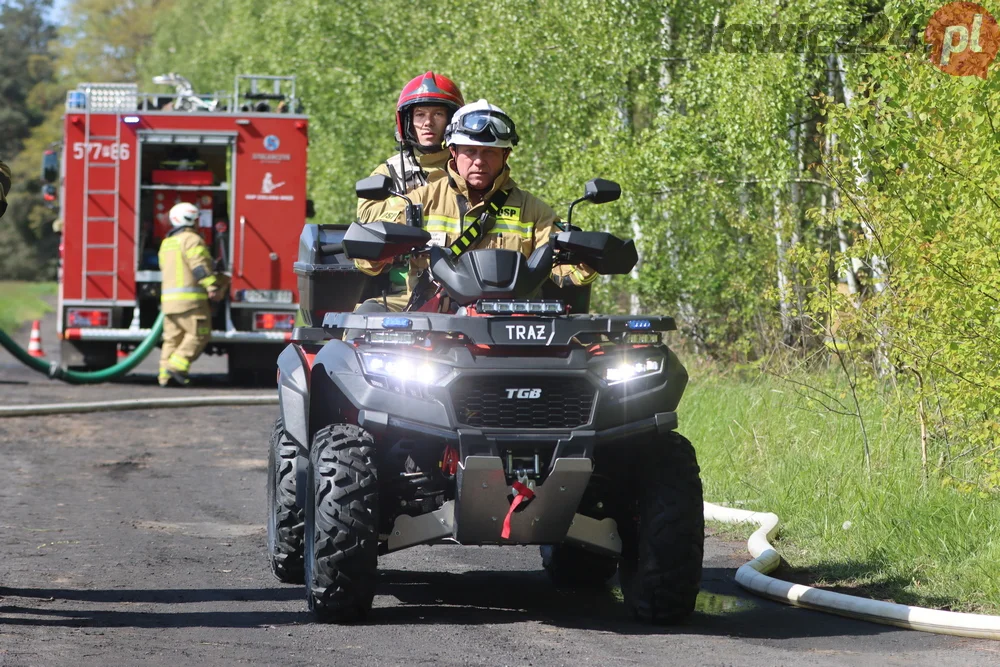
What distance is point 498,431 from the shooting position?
5.96 metres

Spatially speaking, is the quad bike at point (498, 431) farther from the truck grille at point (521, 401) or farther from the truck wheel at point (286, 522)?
the truck wheel at point (286, 522)

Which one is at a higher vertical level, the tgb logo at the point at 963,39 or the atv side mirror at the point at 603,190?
the tgb logo at the point at 963,39

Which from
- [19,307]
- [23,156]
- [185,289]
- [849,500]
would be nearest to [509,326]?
[849,500]

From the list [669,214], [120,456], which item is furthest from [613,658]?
[669,214]

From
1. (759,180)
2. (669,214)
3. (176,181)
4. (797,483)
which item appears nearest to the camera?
(797,483)

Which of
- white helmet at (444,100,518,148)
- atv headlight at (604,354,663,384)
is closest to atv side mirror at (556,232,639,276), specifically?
atv headlight at (604,354,663,384)

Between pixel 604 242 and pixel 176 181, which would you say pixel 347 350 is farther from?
pixel 176 181

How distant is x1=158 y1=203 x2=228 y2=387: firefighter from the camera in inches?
682

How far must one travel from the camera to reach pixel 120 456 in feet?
39.9

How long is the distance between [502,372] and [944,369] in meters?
3.15

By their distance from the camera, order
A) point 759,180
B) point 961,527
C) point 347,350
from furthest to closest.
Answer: point 759,180, point 961,527, point 347,350

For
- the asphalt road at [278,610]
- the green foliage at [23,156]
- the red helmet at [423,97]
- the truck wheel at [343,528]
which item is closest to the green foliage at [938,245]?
the asphalt road at [278,610]

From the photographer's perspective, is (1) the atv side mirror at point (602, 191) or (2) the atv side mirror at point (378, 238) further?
(1) the atv side mirror at point (602, 191)

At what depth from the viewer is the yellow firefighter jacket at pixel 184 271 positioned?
1730cm
